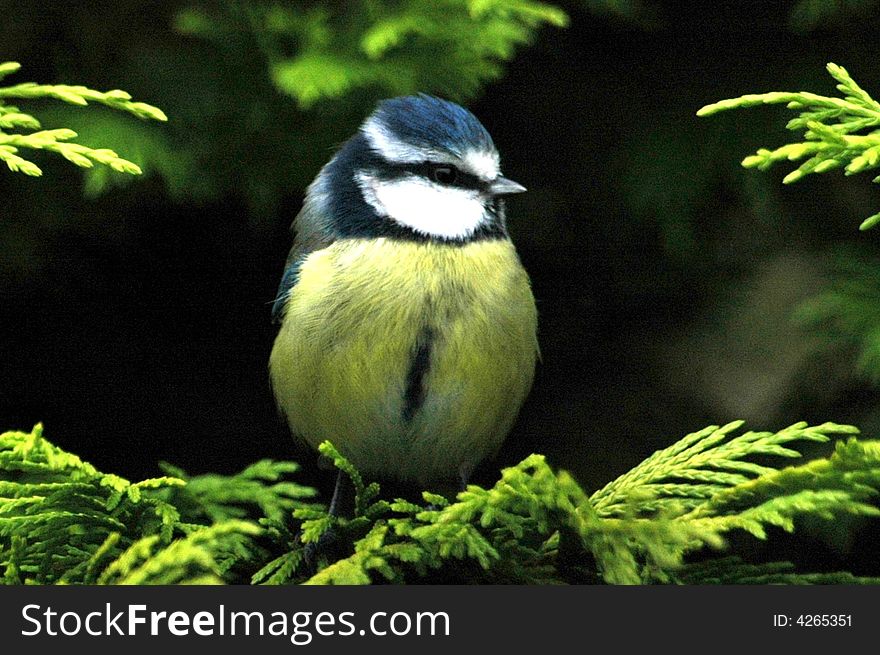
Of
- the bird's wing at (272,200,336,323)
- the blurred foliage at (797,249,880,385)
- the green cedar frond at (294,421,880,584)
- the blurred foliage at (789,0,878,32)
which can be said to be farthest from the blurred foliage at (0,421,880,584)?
the blurred foliage at (789,0,878,32)

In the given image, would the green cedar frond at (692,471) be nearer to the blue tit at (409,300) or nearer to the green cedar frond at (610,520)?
the green cedar frond at (610,520)

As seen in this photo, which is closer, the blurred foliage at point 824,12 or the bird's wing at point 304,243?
the bird's wing at point 304,243

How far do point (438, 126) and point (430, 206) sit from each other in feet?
0.62

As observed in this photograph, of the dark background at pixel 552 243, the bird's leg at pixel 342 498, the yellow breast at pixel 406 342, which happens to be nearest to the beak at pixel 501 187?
the yellow breast at pixel 406 342

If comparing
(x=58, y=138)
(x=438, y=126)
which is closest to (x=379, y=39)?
(x=438, y=126)

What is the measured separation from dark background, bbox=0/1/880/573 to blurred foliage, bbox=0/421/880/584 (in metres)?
1.39

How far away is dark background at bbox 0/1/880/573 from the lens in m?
3.35

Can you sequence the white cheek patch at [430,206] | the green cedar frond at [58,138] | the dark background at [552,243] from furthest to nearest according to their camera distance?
the dark background at [552,243] < the white cheek patch at [430,206] < the green cedar frond at [58,138]

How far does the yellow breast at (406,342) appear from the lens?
2486mm

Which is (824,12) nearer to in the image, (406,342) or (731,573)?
(406,342)

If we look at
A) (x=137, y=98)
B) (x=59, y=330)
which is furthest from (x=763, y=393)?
(x=59, y=330)

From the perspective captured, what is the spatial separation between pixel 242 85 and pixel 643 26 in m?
1.26

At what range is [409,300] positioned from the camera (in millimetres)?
2477

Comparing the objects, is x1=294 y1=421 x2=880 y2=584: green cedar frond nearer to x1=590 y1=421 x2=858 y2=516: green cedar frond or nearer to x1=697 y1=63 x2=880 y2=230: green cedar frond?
Result: x1=590 y1=421 x2=858 y2=516: green cedar frond
